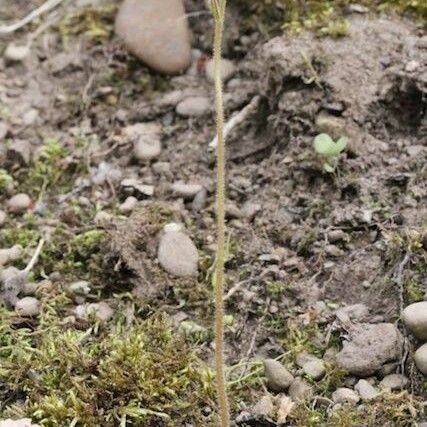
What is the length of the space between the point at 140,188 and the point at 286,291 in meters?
0.72

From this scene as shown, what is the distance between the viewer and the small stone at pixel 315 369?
247 cm

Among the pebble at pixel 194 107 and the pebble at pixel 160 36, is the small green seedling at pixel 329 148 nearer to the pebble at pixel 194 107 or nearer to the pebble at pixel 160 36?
the pebble at pixel 194 107

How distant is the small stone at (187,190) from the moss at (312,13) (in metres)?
0.74

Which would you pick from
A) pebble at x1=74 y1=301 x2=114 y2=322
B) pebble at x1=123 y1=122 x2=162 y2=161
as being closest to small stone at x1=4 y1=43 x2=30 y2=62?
pebble at x1=123 y1=122 x2=162 y2=161

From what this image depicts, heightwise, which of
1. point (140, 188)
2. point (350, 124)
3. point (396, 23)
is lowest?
point (140, 188)

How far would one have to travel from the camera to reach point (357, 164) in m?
2.94

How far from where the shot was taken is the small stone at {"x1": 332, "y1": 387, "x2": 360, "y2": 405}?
93.5 inches

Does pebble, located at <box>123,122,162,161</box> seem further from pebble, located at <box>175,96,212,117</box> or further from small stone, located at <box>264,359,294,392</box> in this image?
small stone, located at <box>264,359,294,392</box>

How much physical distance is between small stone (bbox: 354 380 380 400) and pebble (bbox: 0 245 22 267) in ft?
4.09

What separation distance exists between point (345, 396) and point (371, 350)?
0.15 metres

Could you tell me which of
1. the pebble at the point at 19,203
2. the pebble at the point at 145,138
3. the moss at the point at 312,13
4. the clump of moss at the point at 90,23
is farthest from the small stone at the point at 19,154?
the moss at the point at 312,13

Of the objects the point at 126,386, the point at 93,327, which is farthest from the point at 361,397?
the point at 93,327

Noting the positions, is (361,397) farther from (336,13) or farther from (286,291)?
(336,13)

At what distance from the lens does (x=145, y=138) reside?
333 cm
